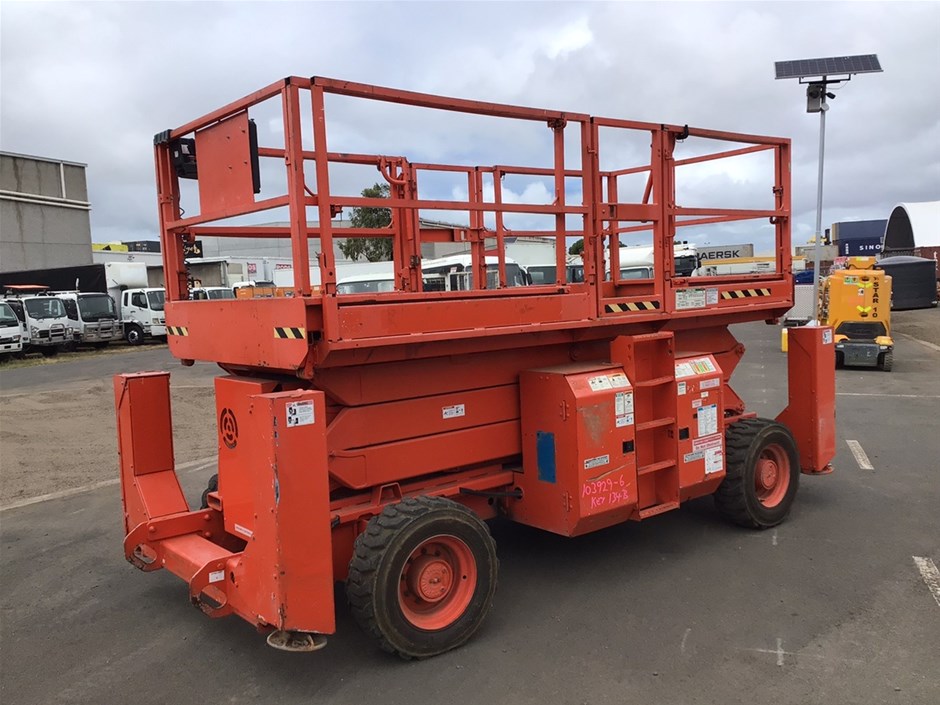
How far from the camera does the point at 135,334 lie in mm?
26578

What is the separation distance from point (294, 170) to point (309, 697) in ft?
8.33

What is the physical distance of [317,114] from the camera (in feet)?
12.3

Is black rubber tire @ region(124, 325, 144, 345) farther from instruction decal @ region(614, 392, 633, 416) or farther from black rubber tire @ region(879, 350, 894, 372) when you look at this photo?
instruction decal @ region(614, 392, 633, 416)

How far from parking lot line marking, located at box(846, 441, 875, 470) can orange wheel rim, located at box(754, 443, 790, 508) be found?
2.10m

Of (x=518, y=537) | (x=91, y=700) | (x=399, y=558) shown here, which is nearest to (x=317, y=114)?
(x=399, y=558)

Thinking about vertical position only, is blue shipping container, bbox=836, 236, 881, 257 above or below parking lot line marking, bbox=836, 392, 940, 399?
above

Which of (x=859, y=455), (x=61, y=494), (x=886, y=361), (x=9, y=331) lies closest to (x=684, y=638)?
(x=859, y=455)

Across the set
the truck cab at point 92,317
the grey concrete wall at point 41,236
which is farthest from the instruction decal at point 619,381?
the grey concrete wall at point 41,236

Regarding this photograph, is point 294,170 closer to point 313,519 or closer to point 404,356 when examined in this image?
point 404,356

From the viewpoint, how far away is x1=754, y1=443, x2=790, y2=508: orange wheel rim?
593 centimetres

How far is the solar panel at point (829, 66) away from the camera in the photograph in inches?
672

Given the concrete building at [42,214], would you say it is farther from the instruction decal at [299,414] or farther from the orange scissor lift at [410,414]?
the instruction decal at [299,414]

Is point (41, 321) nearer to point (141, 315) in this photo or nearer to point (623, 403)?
point (141, 315)

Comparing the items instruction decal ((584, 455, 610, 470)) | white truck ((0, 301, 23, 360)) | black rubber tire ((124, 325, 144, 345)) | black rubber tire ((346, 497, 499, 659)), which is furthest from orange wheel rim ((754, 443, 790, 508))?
black rubber tire ((124, 325, 144, 345))
